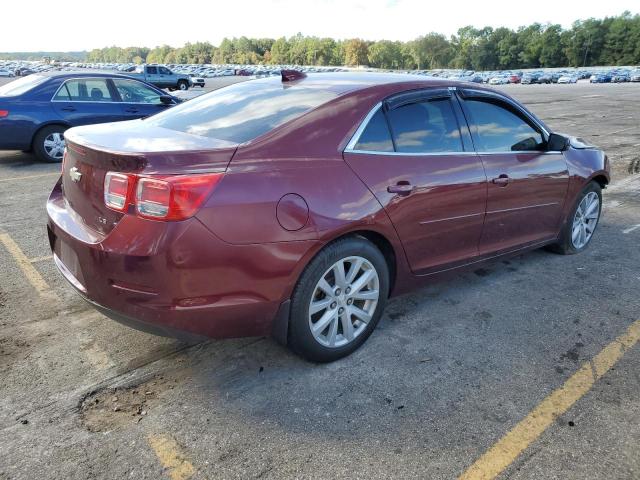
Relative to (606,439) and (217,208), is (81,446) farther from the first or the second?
(606,439)

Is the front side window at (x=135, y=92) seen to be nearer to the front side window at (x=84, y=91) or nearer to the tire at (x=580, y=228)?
the front side window at (x=84, y=91)

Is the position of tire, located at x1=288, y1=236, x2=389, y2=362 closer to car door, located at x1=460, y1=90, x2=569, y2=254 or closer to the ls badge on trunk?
car door, located at x1=460, y1=90, x2=569, y2=254

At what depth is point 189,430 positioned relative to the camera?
8.11 ft

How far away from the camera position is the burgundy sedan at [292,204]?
244 cm

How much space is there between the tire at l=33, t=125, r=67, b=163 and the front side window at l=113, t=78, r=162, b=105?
1267mm

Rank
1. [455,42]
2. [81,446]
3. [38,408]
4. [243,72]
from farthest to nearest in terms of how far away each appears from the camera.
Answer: [455,42] → [243,72] → [38,408] → [81,446]

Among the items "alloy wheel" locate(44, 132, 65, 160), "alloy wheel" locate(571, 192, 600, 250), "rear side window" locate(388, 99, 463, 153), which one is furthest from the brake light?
"alloy wheel" locate(44, 132, 65, 160)

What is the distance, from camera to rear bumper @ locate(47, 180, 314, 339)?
94.4 inches

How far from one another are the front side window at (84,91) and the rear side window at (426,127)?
7.43 meters

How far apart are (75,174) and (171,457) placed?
1.60 metres

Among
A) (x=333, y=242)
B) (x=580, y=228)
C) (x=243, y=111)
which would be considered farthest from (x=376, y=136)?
(x=580, y=228)

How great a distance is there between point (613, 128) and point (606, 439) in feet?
48.4

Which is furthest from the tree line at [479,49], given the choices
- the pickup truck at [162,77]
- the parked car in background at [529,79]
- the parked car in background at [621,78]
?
the pickup truck at [162,77]

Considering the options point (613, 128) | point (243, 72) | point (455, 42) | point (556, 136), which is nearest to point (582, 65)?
point (455, 42)
